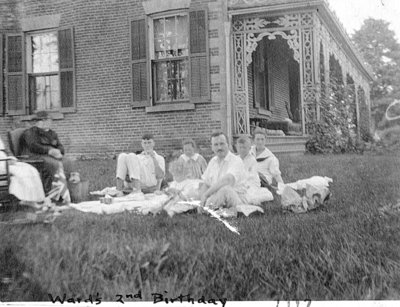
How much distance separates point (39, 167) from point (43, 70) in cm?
152

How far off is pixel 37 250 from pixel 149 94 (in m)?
2.94

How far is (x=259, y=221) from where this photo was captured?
354 cm

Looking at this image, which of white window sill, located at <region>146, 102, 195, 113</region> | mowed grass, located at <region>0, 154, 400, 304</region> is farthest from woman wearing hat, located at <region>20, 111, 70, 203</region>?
white window sill, located at <region>146, 102, 195, 113</region>

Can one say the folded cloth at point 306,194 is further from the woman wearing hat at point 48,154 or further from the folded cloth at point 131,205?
the woman wearing hat at point 48,154

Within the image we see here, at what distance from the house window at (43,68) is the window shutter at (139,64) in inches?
32.5

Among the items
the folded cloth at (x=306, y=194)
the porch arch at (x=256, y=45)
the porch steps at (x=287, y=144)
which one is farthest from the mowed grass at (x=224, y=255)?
the porch arch at (x=256, y=45)

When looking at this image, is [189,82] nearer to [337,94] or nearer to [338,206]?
[337,94]

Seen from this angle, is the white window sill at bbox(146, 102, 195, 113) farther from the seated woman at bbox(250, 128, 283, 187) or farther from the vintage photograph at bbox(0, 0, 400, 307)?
the seated woman at bbox(250, 128, 283, 187)

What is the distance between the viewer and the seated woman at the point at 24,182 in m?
3.95

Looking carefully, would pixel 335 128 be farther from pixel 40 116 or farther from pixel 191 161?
pixel 40 116

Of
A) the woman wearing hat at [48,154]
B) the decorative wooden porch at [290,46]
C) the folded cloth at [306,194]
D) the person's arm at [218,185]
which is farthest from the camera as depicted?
the decorative wooden porch at [290,46]

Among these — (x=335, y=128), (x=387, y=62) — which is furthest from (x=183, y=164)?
(x=387, y=62)

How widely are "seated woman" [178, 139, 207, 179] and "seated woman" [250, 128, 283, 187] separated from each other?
0.57m

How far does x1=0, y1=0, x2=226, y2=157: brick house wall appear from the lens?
4.99 metres
